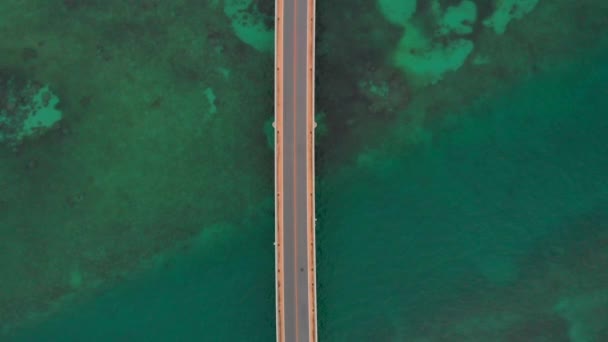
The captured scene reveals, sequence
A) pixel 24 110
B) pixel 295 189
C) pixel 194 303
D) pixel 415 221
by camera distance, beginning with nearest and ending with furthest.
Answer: pixel 295 189 → pixel 194 303 → pixel 415 221 → pixel 24 110

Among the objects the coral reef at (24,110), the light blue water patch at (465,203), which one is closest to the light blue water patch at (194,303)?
the light blue water patch at (465,203)

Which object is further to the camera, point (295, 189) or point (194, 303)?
point (194, 303)

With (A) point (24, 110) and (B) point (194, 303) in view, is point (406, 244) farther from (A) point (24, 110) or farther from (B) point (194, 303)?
(A) point (24, 110)

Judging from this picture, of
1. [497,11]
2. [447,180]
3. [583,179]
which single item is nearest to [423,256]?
[447,180]

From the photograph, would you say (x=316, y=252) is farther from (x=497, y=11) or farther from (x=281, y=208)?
(x=497, y=11)

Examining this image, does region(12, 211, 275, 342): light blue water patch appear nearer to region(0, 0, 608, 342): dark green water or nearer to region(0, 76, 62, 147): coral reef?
region(0, 0, 608, 342): dark green water

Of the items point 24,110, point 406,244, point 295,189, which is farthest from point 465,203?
point 24,110

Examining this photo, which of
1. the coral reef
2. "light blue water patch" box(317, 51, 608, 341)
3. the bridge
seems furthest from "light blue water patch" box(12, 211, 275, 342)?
the coral reef
